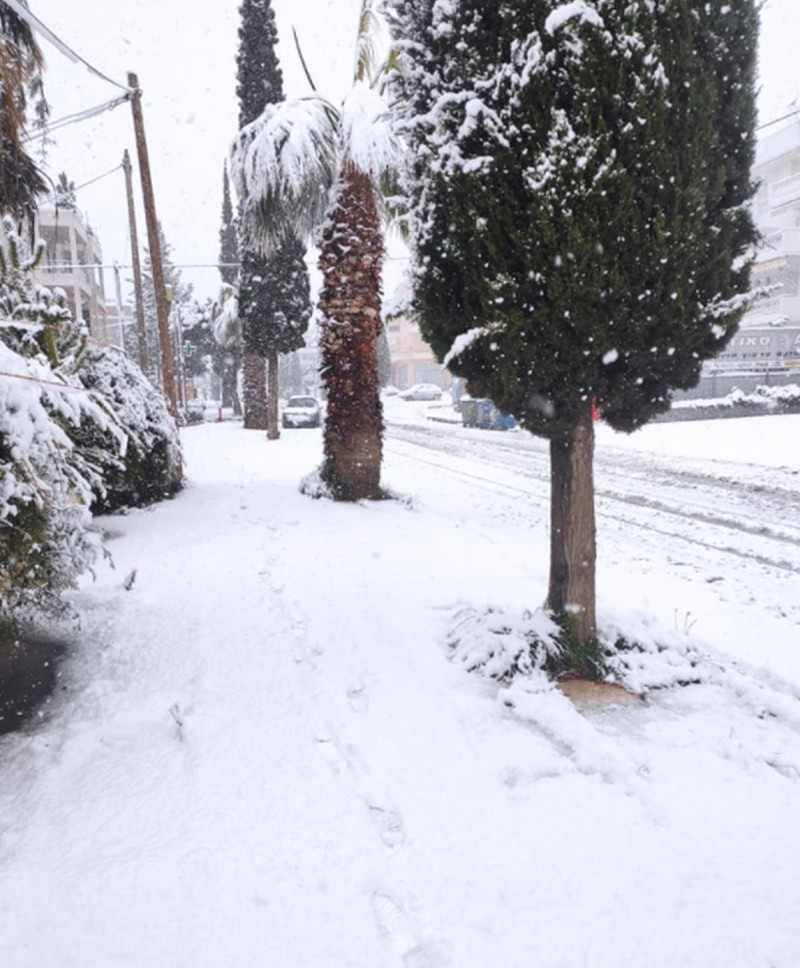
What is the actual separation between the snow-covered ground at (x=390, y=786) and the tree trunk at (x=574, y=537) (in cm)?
47

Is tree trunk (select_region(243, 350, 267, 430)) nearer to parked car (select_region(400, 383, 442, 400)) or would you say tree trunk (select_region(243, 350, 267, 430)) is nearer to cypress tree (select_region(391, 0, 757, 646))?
cypress tree (select_region(391, 0, 757, 646))

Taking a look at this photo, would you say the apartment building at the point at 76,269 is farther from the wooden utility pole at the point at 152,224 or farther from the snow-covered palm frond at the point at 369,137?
the snow-covered palm frond at the point at 369,137

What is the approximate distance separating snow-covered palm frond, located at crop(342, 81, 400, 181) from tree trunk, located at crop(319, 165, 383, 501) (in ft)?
2.08

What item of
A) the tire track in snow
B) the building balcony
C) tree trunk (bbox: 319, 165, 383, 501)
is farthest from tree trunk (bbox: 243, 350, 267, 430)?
the building balcony

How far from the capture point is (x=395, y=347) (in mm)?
76188

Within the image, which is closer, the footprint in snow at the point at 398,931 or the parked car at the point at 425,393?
the footprint in snow at the point at 398,931

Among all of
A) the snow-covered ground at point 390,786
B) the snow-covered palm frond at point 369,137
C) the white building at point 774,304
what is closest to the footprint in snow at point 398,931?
the snow-covered ground at point 390,786

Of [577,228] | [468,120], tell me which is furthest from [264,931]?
[468,120]

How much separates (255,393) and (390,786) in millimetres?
22149

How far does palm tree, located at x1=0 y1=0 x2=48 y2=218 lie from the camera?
4.80 metres

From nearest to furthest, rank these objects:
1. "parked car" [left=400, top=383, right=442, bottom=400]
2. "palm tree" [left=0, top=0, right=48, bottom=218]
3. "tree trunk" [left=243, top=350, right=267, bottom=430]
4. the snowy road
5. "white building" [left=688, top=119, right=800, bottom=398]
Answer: "palm tree" [left=0, top=0, right=48, bottom=218]
the snowy road
"tree trunk" [left=243, top=350, right=267, bottom=430]
"white building" [left=688, top=119, right=800, bottom=398]
"parked car" [left=400, top=383, right=442, bottom=400]

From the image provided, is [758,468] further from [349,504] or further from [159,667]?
[159,667]

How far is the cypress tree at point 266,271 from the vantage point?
16891 millimetres

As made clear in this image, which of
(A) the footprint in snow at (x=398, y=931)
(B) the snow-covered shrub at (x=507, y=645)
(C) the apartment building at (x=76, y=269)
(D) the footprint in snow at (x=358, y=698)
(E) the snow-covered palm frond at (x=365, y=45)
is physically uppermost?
(C) the apartment building at (x=76, y=269)
